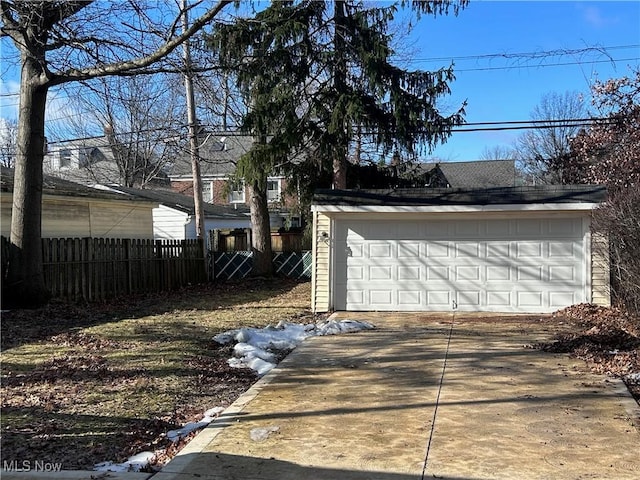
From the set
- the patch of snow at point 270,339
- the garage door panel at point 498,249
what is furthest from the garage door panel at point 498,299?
the patch of snow at point 270,339

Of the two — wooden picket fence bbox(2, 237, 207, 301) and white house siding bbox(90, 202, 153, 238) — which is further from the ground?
white house siding bbox(90, 202, 153, 238)

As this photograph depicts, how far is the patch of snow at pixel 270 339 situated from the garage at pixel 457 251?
1797 millimetres

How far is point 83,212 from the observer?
17562 mm

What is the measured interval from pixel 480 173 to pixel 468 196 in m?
31.5

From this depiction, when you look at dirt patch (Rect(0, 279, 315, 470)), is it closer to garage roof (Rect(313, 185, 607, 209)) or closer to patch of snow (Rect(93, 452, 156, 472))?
patch of snow (Rect(93, 452, 156, 472))

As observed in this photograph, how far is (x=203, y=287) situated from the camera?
1928cm

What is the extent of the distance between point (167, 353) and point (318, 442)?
3.89 meters

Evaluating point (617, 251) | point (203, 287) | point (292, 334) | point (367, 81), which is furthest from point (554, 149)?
point (292, 334)

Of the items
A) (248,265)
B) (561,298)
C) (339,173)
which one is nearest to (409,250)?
(561,298)

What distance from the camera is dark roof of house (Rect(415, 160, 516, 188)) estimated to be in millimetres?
40781

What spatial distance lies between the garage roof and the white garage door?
0.51m

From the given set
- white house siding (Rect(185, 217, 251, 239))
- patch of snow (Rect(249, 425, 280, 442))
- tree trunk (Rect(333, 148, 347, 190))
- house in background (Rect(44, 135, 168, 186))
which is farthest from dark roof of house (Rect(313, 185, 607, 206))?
house in background (Rect(44, 135, 168, 186))

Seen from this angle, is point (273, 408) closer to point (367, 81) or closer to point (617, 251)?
point (617, 251)

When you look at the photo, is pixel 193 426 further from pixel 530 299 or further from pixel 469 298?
pixel 530 299
